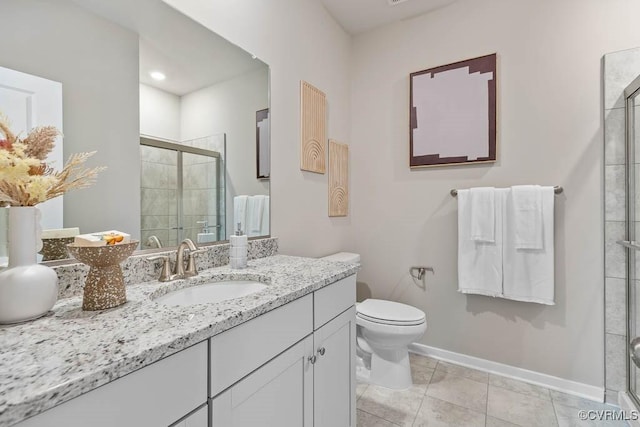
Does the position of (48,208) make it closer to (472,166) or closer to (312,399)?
(312,399)

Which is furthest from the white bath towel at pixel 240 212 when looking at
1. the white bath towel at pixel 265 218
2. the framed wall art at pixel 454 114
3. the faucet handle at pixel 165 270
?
the framed wall art at pixel 454 114

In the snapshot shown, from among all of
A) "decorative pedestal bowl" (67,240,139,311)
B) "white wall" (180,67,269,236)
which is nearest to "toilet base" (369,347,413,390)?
"white wall" (180,67,269,236)

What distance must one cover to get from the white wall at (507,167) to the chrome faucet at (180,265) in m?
1.65

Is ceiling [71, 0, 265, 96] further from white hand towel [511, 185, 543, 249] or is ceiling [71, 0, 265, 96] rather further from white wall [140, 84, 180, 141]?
white hand towel [511, 185, 543, 249]

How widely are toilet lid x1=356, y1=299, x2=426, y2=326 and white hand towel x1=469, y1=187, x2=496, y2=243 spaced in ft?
2.15

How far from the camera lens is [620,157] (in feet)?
5.51

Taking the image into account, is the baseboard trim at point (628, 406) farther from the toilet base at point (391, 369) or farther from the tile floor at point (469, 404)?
the toilet base at point (391, 369)

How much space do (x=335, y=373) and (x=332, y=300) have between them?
12.2 inches

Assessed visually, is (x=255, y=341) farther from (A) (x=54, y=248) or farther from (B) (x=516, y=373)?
(B) (x=516, y=373)

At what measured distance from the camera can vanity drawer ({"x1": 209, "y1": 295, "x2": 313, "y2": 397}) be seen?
0.72 m

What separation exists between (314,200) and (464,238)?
1.07 metres

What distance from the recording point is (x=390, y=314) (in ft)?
→ 6.17

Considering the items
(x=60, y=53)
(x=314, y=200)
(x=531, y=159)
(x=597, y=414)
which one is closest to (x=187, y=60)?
(x=60, y=53)

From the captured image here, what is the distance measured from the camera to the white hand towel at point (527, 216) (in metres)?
1.83
